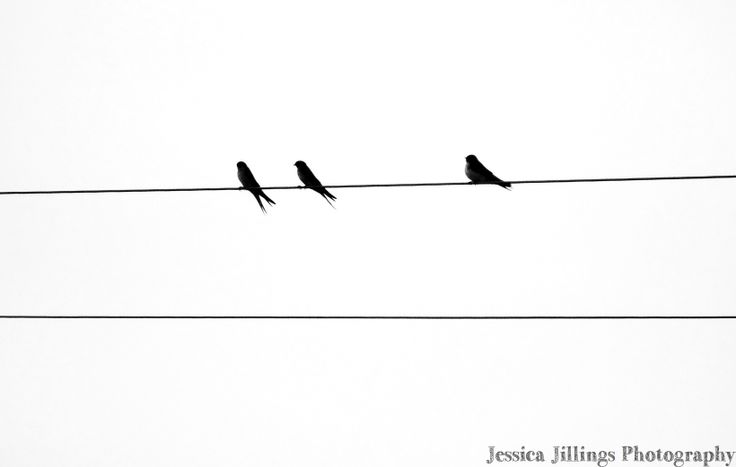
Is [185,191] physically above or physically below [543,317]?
above

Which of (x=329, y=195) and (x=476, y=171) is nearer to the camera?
(x=329, y=195)

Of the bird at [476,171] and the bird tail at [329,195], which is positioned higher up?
the bird at [476,171]

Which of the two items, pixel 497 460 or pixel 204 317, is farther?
pixel 497 460

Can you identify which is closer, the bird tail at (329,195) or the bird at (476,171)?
the bird tail at (329,195)

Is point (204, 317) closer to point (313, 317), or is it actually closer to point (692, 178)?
point (313, 317)

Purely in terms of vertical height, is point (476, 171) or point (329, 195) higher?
point (476, 171)

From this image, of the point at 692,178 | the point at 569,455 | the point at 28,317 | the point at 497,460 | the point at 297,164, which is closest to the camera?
the point at 692,178

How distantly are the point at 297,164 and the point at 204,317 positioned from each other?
3746mm

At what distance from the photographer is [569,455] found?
95.2ft

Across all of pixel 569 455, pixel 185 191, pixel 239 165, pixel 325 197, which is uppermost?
pixel 569 455

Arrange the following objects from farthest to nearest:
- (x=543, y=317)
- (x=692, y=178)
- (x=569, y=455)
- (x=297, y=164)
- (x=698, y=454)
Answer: (x=569, y=455)
(x=698, y=454)
(x=297, y=164)
(x=543, y=317)
(x=692, y=178)

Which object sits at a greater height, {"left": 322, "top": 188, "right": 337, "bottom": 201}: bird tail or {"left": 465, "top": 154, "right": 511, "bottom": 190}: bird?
{"left": 465, "top": 154, "right": 511, "bottom": 190}: bird

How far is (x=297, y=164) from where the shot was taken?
10883 millimetres

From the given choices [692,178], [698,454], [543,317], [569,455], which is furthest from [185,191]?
[569,455]
